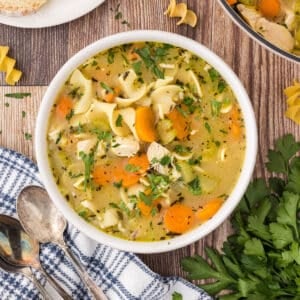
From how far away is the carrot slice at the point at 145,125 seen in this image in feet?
6.79

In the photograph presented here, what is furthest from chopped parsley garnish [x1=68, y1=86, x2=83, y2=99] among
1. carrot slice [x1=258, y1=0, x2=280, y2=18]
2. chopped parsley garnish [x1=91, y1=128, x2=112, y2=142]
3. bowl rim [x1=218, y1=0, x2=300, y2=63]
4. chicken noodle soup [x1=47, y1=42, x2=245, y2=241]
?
carrot slice [x1=258, y1=0, x2=280, y2=18]

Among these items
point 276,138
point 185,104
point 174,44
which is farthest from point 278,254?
point 174,44

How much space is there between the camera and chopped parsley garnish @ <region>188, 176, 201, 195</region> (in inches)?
83.2

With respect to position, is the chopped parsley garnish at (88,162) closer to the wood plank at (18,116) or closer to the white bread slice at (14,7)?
the wood plank at (18,116)

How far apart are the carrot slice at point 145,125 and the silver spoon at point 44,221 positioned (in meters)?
0.39

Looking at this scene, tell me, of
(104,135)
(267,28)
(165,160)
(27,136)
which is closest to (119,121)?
(104,135)

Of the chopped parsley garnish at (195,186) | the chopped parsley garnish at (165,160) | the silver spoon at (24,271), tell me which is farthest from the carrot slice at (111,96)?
the silver spoon at (24,271)

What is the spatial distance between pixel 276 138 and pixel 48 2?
0.81m

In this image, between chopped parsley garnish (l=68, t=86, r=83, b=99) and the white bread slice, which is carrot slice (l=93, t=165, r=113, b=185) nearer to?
chopped parsley garnish (l=68, t=86, r=83, b=99)

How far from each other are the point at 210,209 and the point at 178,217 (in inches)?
3.6

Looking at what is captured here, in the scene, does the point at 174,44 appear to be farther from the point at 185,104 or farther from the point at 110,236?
the point at 110,236

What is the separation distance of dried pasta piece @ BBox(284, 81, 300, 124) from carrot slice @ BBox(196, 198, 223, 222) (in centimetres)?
39

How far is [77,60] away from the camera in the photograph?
210 cm

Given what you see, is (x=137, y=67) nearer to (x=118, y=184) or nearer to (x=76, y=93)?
(x=76, y=93)
